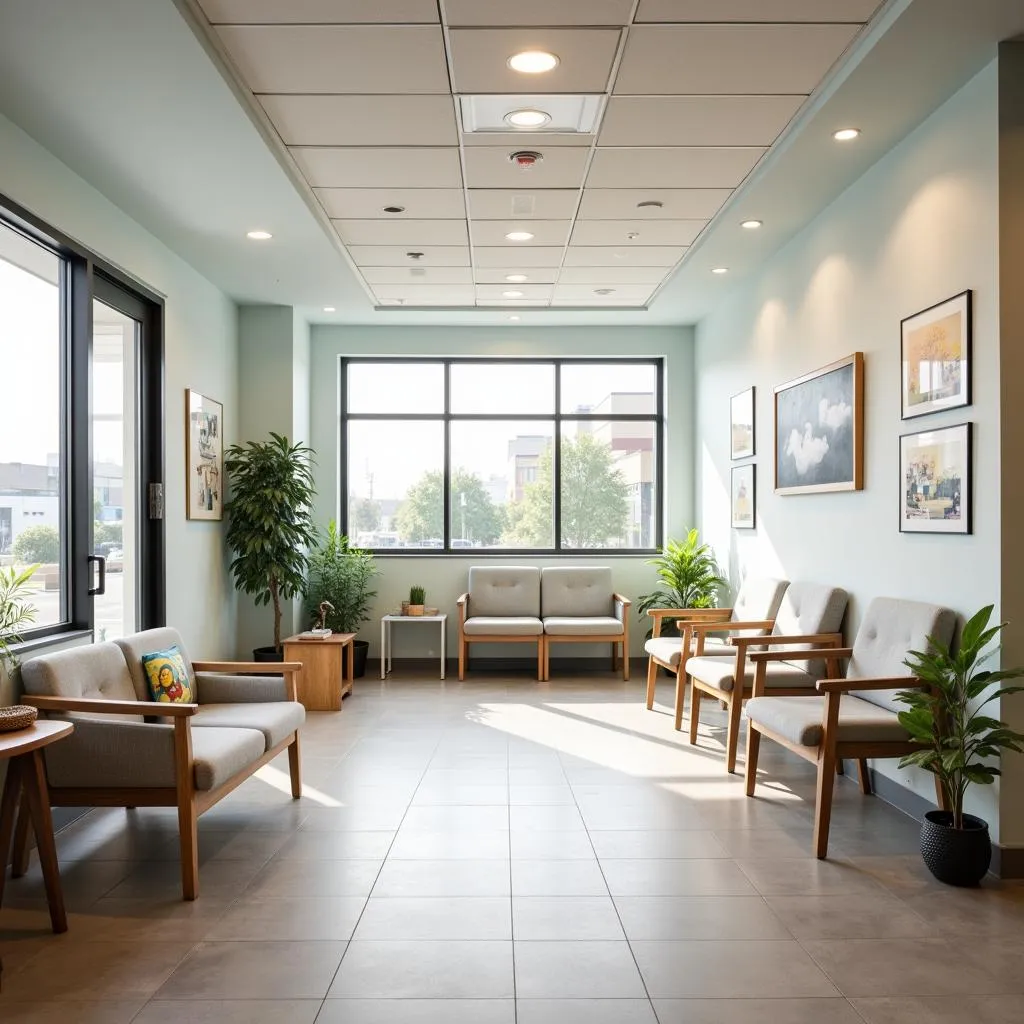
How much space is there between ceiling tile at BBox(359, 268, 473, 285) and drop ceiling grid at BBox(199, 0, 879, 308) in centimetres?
40

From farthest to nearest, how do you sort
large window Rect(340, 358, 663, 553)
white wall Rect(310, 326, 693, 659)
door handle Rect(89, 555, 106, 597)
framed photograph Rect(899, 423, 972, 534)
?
large window Rect(340, 358, 663, 553), white wall Rect(310, 326, 693, 659), door handle Rect(89, 555, 106, 597), framed photograph Rect(899, 423, 972, 534)

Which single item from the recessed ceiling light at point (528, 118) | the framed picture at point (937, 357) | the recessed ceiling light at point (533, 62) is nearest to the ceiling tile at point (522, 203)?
the recessed ceiling light at point (528, 118)

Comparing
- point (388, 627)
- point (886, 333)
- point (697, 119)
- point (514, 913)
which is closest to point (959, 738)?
point (514, 913)

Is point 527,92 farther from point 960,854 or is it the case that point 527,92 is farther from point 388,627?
point 388,627

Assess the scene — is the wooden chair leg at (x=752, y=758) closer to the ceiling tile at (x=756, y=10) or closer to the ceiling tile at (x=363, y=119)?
the ceiling tile at (x=756, y=10)

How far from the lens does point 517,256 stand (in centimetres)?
658

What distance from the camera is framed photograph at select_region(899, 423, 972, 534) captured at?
12.6 feet

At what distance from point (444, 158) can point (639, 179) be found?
3.47ft

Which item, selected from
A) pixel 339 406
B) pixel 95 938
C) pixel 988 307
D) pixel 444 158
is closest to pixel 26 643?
pixel 95 938

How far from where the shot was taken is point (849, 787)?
479 centimetres

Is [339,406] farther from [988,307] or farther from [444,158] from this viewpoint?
[988,307]

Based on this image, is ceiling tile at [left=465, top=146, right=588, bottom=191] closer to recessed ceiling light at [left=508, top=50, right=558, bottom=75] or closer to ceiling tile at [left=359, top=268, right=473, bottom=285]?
recessed ceiling light at [left=508, top=50, right=558, bottom=75]

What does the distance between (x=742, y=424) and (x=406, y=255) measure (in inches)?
107

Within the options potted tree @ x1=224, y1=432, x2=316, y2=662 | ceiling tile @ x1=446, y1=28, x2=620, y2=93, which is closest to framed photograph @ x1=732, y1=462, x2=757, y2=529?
potted tree @ x1=224, y1=432, x2=316, y2=662
